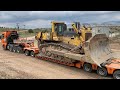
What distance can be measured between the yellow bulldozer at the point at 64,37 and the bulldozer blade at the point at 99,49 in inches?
38.5

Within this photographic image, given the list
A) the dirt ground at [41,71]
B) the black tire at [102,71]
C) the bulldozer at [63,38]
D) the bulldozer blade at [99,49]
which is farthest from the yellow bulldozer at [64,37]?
the black tire at [102,71]

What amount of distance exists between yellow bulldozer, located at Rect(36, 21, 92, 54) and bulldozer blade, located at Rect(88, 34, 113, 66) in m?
0.98

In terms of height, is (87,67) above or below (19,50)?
below

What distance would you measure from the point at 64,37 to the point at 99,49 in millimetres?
3154

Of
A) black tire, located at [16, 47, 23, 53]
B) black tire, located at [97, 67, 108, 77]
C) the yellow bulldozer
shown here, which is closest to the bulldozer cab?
the yellow bulldozer

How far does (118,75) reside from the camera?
1069cm

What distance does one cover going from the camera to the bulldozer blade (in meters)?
11.8

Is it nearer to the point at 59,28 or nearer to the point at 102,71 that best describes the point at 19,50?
the point at 59,28

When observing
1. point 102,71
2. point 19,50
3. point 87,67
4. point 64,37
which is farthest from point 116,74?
point 19,50

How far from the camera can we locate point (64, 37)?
14.9 meters

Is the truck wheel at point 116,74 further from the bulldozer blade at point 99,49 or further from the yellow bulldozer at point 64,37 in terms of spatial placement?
the yellow bulldozer at point 64,37

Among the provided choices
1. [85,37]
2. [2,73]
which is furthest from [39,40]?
[2,73]

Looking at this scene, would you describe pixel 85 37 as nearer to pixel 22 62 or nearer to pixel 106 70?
pixel 106 70

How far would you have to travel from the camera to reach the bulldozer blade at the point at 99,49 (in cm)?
1177
